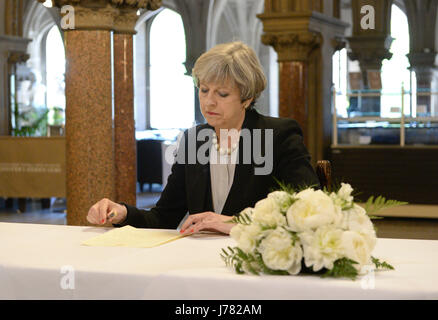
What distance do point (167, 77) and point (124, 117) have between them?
18778mm

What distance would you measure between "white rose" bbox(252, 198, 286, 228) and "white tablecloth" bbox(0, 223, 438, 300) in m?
0.15

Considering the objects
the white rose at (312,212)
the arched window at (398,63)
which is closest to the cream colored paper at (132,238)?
the white rose at (312,212)

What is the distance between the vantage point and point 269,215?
5.76ft

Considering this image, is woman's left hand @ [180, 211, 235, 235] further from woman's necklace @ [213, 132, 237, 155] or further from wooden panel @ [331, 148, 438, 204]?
wooden panel @ [331, 148, 438, 204]

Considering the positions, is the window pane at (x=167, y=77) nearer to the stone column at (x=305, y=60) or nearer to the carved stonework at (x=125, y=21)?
the stone column at (x=305, y=60)

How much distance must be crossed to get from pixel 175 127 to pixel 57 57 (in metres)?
5.16

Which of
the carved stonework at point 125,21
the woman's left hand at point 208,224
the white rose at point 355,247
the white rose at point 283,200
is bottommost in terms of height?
the woman's left hand at point 208,224

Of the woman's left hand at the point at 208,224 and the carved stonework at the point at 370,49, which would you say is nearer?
the woman's left hand at the point at 208,224

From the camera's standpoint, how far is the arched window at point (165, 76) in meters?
24.8

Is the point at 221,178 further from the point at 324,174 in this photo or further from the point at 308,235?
the point at 308,235

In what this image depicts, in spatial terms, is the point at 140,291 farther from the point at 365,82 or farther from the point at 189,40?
the point at 189,40

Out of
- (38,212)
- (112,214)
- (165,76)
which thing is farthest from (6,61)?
(165,76)

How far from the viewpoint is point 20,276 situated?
206 cm

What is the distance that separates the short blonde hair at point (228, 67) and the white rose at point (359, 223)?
3.45 feet
